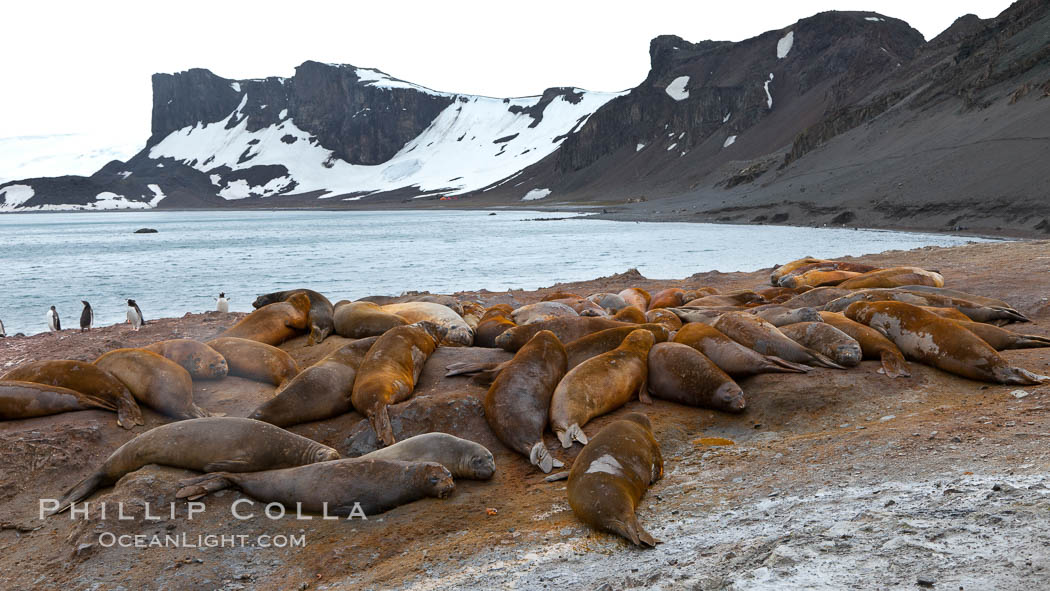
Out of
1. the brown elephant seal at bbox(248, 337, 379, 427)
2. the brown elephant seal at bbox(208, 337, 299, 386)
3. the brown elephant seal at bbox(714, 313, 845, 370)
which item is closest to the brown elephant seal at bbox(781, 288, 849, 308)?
the brown elephant seal at bbox(714, 313, 845, 370)

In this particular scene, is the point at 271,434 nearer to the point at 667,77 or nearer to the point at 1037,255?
the point at 1037,255

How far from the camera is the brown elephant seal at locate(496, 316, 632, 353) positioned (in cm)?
742

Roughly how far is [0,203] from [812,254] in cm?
19717

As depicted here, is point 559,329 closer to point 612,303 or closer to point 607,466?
point 612,303

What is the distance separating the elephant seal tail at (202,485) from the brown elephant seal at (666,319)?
192 inches

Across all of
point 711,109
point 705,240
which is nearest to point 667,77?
point 711,109

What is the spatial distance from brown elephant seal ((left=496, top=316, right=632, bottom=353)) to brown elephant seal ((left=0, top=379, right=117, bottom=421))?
12.8ft

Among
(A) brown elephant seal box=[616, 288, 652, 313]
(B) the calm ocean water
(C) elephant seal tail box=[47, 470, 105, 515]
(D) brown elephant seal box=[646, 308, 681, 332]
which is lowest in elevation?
(B) the calm ocean water

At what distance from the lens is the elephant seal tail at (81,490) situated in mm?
4961

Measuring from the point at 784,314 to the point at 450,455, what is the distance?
4.59 metres

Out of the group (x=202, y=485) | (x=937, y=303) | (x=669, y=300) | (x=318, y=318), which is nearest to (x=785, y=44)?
(x=669, y=300)

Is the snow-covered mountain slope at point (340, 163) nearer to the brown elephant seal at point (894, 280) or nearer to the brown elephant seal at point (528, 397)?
the brown elephant seal at point (894, 280)

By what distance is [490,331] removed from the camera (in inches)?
331

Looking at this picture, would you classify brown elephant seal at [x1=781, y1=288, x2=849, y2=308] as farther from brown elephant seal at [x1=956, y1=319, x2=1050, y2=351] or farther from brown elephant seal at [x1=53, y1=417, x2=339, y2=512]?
brown elephant seal at [x1=53, y1=417, x2=339, y2=512]
